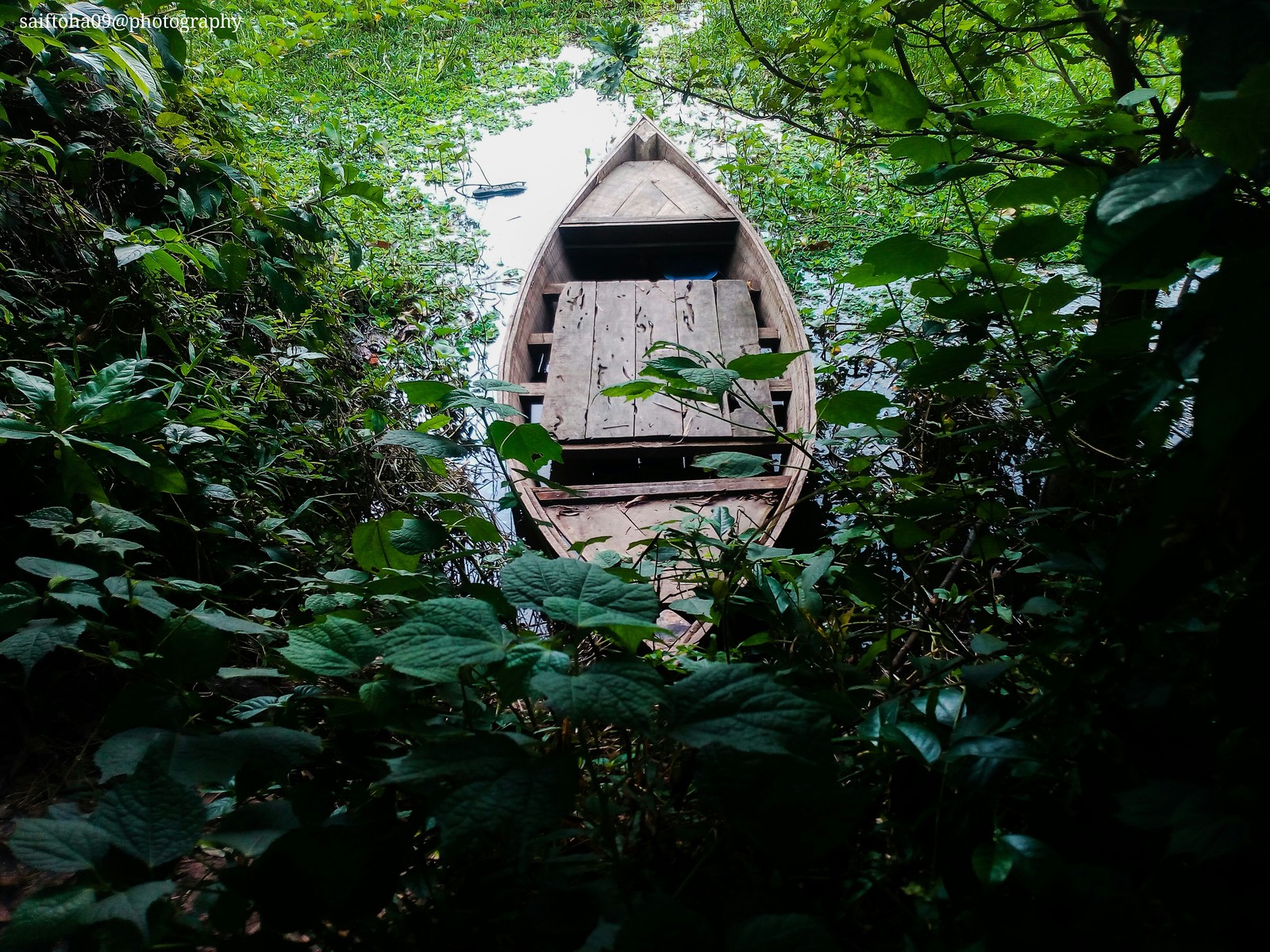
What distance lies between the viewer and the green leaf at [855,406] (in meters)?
0.89

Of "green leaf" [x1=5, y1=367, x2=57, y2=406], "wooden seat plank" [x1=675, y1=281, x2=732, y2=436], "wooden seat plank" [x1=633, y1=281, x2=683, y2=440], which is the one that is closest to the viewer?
"green leaf" [x1=5, y1=367, x2=57, y2=406]

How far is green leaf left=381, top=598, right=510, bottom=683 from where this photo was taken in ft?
1.80

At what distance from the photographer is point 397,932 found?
55cm

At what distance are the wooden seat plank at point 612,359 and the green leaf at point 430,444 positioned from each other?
4.95 feet

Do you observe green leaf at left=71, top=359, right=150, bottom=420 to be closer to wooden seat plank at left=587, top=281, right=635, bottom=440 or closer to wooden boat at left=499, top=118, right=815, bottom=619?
wooden boat at left=499, top=118, right=815, bottom=619

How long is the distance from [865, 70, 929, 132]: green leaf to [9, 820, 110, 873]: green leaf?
989mm

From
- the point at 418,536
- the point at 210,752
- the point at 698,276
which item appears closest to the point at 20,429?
the point at 418,536

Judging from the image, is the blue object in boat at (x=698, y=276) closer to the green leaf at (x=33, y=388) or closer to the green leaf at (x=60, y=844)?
the green leaf at (x=33, y=388)

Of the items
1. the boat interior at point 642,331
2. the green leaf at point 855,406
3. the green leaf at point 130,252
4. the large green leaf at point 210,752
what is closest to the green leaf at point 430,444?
the large green leaf at point 210,752

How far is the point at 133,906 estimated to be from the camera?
1.50 feet

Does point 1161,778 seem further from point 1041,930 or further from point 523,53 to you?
point 523,53

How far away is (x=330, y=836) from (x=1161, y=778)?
619 mm

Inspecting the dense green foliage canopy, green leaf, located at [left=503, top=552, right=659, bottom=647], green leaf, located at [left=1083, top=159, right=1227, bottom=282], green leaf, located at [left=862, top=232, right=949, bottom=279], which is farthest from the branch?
green leaf, located at [left=503, top=552, right=659, bottom=647]

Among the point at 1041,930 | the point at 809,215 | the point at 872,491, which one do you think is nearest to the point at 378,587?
the point at 1041,930
